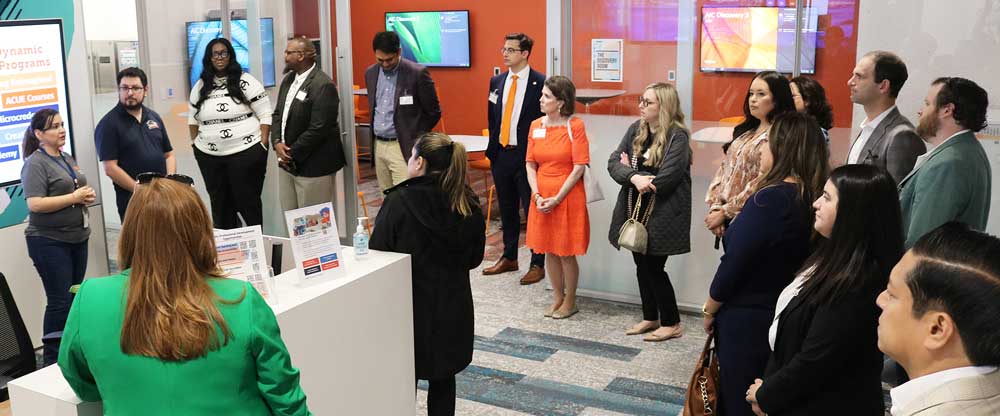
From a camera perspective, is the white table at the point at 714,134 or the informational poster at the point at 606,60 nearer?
the white table at the point at 714,134

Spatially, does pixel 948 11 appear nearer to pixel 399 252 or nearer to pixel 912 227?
pixel 912 227

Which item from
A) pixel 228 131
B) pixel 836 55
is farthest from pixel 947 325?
pixel 228 131

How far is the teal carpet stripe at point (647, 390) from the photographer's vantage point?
455 centimetres

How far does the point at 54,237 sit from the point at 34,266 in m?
0.37

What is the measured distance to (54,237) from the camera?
4.80 m

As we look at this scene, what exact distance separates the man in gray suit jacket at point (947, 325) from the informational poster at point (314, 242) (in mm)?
2088

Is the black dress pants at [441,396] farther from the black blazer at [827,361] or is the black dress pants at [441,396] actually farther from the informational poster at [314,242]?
the black blazer at [827,361]

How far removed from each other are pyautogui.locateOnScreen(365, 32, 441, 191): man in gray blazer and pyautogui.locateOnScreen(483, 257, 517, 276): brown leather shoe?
3.14 ft

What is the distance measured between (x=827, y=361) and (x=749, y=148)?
65.7 inches

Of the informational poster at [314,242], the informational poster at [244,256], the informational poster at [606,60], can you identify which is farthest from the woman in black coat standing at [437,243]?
the informational poster at [606,60]

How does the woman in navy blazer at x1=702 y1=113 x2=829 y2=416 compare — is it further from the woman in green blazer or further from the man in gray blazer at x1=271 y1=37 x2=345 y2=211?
the man in gray blazer at x1=271 y1=37 x2=345 y2=211

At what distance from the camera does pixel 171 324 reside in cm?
208

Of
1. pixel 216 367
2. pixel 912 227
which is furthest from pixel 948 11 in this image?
pixel 216 367

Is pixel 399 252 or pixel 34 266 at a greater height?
pixel 399 252
